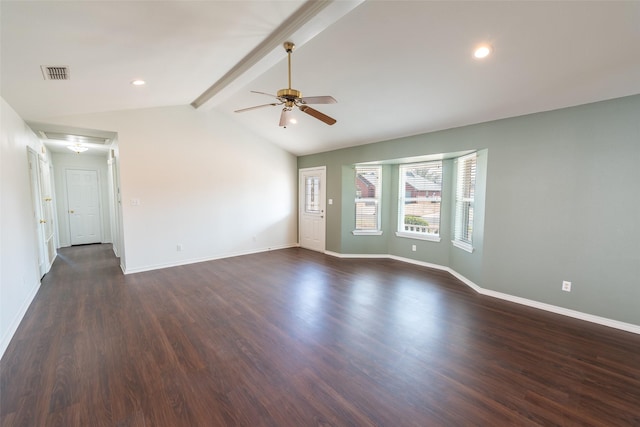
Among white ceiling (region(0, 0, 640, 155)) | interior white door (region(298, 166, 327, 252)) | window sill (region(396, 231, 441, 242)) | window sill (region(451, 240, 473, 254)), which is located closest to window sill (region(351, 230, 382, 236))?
window sill (region(396, 231, 441, 242))

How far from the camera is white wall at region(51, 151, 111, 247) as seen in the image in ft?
22.5

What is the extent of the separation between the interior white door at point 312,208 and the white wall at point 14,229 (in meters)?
4.83

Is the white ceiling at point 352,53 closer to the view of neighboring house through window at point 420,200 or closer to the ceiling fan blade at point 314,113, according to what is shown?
the ceiling fan blade at point 314,113

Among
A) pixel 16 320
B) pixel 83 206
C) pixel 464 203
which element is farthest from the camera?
pixel 83 206

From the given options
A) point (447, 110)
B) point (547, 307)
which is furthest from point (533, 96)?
point (547, 307)

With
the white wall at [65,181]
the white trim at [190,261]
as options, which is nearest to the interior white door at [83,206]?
the white wall at [65,181]

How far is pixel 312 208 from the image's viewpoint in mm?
6785

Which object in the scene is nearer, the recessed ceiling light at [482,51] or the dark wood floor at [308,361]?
the dark wood floor at [308,361]

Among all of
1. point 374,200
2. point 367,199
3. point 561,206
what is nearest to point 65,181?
point 367,199

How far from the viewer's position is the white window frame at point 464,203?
14.0 ft

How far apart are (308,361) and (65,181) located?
8217mm

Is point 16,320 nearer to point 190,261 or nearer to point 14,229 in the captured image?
point 14,229

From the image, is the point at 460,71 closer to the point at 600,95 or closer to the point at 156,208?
the point at 600,95

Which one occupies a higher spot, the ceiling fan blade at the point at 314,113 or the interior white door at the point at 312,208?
the ceiling fan blade at the point at 314,113
